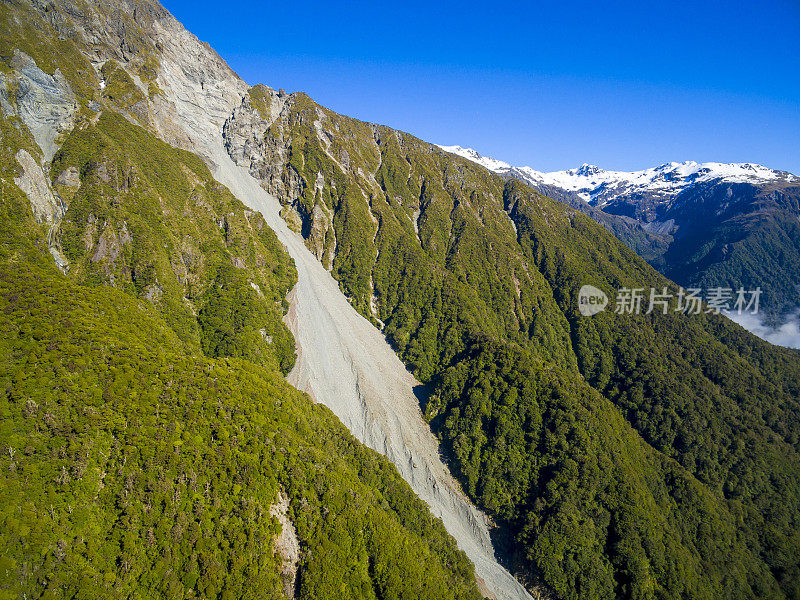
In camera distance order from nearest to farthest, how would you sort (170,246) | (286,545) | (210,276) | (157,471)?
1. (157,471)
2. (286,545)
3. (170,246)
4. (210,276)

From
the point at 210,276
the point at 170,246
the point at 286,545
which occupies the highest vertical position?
the point at 170,246

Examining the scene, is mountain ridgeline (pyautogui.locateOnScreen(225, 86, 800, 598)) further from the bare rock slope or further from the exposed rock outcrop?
the exposed rock outcrop

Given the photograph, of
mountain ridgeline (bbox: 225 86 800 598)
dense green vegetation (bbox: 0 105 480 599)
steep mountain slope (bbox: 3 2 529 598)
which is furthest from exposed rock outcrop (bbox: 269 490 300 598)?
mountain ridgeline (bbox: 225 86 800 598)

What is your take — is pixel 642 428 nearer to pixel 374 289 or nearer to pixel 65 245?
pixel 374 289

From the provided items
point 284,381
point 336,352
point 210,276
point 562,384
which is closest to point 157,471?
point 284,381

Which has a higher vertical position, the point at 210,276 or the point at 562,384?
the point at 562,384

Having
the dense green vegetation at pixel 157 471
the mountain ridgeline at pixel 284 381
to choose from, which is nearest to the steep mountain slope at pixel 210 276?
the dense green vegetation at pixel 157 471

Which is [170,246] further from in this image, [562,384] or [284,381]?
[562,384]

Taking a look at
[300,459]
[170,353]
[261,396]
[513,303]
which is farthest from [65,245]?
[513,303]
